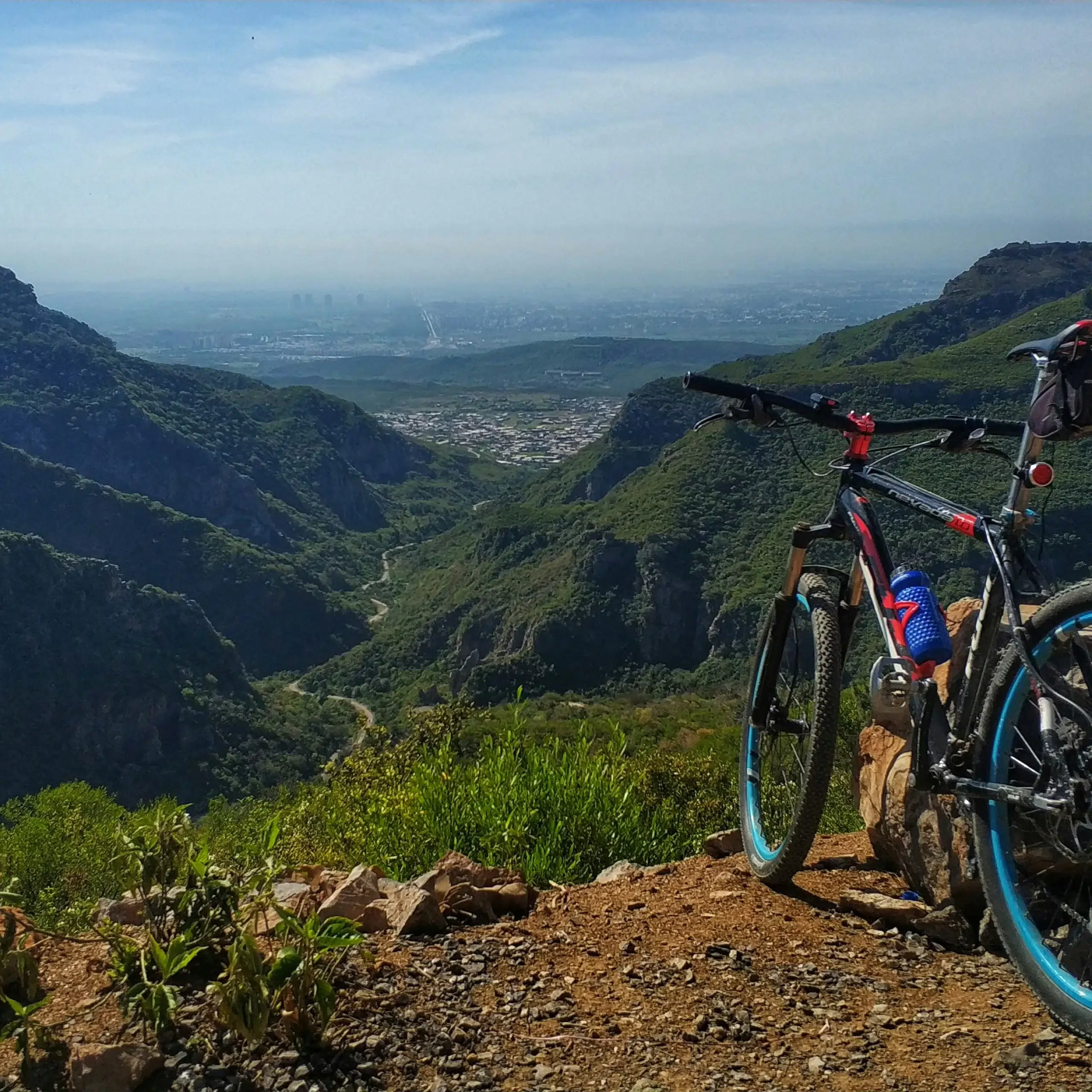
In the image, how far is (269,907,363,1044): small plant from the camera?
2.33 metres

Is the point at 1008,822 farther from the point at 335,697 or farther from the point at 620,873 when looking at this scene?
the point at 335,697

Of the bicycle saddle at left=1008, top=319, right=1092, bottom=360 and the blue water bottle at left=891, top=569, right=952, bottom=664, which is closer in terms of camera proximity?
the bicycle saddle at left=1008, top=319, right=1092, bottom=360

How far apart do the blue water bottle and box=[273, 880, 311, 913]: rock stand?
2181 millimetres

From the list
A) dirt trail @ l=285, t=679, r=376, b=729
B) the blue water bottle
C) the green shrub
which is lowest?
dirt trail @ l=285, t=679, r=376, b=729

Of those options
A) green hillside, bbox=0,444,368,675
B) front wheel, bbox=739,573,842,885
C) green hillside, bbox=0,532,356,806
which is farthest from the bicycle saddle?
green hillside, bbox=0,444,368,675

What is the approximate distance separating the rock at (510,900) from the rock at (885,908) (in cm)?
115

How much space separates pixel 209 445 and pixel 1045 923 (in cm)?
12720

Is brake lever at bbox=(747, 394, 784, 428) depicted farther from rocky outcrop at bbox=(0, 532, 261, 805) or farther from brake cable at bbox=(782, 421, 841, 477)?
rocky outcrop at bbox=(0, 532, 261, 805)

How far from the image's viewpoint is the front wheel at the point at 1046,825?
91.9 inches

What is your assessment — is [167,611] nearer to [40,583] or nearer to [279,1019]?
[40,583]

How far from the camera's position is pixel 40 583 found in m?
57.7

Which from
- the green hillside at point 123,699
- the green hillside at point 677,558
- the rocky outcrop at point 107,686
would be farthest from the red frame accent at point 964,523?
the rocky outcrop at point 107,686

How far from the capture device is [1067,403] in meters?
2.52

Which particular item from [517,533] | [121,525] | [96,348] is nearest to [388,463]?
[96,348]
